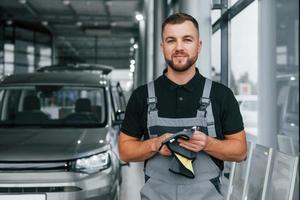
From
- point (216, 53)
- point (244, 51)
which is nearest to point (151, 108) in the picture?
point (244, 51)

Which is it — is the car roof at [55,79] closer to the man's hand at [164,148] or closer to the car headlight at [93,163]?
the car headlight at [93,163]

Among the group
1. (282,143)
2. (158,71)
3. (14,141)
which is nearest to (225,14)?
(282,143)

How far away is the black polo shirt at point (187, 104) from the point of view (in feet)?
7.38

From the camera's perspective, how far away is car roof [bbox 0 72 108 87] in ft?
18.4

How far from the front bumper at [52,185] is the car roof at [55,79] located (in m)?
1.53

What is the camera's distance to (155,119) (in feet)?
7.41

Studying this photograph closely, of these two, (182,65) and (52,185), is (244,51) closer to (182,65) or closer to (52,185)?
(52,185)

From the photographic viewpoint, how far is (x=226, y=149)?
220 cm

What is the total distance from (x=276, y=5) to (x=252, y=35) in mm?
993

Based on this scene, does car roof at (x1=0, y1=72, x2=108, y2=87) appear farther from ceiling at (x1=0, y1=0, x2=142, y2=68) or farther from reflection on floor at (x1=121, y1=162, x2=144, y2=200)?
ceiling at (x1=0, y1=0, x2=142, y2=68)

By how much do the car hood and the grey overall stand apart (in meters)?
2.21

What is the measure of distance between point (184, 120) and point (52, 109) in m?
4.07

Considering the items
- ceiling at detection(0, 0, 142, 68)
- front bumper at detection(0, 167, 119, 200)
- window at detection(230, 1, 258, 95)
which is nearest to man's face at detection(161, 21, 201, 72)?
window at detection(230, 1, 258, 95)

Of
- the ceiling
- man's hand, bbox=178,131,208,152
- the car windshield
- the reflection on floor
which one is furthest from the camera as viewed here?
the ceiling
